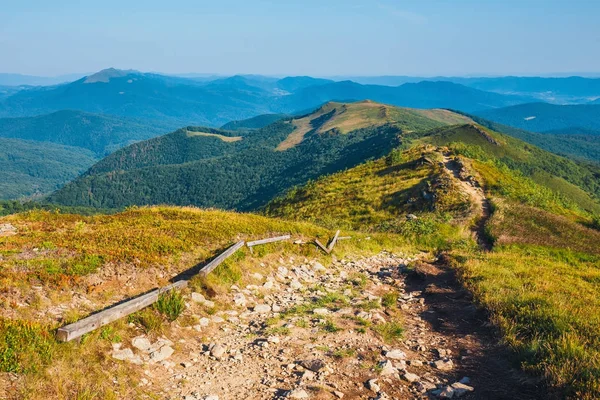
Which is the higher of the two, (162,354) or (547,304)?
(547,304)

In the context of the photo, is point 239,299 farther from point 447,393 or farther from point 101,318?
point 447,393

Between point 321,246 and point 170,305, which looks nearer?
point 170,305

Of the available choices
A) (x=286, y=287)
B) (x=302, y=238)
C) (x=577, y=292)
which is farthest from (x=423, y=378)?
(x=302, y=238)

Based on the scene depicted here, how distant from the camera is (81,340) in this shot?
9.07 meters

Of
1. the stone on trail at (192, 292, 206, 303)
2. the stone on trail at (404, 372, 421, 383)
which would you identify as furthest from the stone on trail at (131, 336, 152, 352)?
the stone on trail at (404, 372, 421, 383)

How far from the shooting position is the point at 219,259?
14.9m

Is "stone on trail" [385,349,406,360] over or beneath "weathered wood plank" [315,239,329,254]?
over

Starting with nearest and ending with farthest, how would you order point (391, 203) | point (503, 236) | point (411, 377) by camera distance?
point (411, 377) < point (503, 236) < point (391, 203)

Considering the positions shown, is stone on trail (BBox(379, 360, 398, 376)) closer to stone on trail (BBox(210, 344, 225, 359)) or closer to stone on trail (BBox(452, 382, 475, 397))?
stone on trail (BBox(452, 382, 475, 397))

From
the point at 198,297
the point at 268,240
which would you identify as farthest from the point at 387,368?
the point at 268,240

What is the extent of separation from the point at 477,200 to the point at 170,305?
32.9 m

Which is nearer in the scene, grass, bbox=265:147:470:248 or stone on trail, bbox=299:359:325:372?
stone on trail, bbox=299:359:325:372

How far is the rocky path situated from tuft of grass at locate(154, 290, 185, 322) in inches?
18.1

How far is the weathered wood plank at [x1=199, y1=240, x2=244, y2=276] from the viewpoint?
45.0 ft
